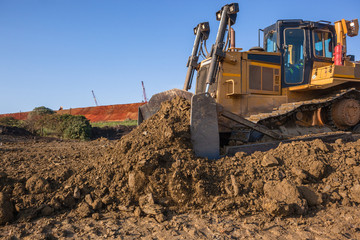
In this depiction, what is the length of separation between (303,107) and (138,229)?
5154mm

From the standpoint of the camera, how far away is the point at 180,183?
3531 millimetres

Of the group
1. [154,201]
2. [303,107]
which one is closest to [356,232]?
[154,201]

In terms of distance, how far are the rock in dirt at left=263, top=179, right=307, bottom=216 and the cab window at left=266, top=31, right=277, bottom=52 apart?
4.77 meters

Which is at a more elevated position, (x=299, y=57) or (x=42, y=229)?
(x=299, y=57)

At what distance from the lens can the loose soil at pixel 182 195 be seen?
3.00m

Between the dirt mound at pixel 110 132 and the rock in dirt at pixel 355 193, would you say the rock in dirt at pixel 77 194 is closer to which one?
the rock in dirt at pixel 355 193

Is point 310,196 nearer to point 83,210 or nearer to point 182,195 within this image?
point 182,195

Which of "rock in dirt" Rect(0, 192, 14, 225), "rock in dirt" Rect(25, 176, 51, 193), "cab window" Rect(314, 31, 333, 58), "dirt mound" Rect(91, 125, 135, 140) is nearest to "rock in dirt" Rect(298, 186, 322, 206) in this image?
"rock in dirt" Rect(25, 176, 51, 193)

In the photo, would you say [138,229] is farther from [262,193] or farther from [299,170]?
[299,170]

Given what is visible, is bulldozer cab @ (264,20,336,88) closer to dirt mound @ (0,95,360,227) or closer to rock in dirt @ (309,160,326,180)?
dirt mound @ (0,95,360,227)

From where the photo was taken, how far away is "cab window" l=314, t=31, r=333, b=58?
7.41m

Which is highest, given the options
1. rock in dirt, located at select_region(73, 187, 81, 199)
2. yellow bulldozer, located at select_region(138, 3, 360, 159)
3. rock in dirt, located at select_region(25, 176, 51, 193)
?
yellow bulldozer, located at select_region(138, 3, 360, 159)

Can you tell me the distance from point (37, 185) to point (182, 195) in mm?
1798

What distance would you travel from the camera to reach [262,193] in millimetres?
3617
